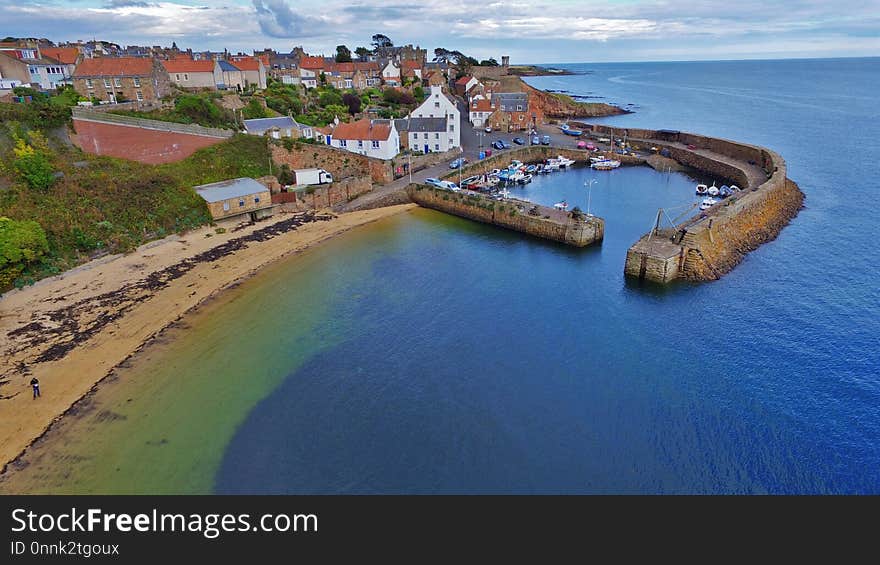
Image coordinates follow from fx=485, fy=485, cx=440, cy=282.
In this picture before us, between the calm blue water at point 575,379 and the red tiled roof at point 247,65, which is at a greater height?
the red tiled roof at point 247,65

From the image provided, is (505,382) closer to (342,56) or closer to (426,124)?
(426,124)

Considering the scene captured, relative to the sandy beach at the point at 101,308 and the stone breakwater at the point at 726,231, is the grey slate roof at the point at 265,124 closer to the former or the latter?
the sandy beach at the point at 101,308

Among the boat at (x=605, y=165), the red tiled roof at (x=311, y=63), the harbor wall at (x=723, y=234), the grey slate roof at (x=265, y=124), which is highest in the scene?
the red tiled roof at (x=311, y=63)

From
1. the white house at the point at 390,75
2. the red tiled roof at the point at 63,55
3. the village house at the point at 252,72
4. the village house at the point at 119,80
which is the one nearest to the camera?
the village house at the point at 119,80

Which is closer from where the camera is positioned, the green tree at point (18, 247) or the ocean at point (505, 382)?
the ocean at point (505, 382)

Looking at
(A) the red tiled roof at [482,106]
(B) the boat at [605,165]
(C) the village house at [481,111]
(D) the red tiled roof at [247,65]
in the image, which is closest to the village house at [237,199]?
(B) the boat at [605,165]

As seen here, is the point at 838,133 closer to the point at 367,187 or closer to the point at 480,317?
the point at 367,187

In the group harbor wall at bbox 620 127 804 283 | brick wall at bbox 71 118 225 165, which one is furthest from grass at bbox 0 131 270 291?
harbor wall at bbox 620 127 804 283

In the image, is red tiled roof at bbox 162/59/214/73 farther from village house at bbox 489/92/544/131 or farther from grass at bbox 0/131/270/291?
village house at bbox 489/92/544/131
